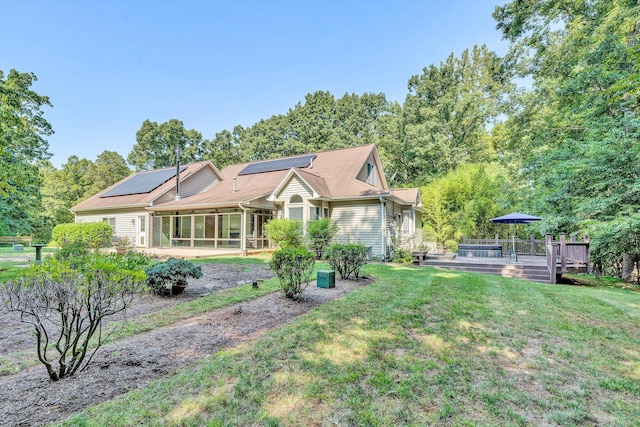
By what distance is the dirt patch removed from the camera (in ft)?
8.14

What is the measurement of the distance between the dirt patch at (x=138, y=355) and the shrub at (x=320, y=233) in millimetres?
6801

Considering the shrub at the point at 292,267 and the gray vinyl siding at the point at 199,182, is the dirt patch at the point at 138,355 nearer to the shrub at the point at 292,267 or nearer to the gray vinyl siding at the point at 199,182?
the shrub at the point at 292,267

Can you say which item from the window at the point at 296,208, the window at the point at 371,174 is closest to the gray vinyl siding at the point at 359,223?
the window at the point at 296,208

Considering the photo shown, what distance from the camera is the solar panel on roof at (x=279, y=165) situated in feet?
66.0

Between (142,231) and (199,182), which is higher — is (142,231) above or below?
below

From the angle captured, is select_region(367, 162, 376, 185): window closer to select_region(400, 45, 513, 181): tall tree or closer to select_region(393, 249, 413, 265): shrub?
select_region(393, 249, 413, 265): shrub

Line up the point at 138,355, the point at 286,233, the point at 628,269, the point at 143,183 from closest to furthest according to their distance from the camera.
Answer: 1. the point at 138,355
2. the point at 628,269
3. the point at 286,233
4. the point at 143,183

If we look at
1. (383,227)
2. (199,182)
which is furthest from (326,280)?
(199,182)

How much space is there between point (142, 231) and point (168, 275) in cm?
1599

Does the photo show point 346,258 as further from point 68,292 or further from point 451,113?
point 451,113

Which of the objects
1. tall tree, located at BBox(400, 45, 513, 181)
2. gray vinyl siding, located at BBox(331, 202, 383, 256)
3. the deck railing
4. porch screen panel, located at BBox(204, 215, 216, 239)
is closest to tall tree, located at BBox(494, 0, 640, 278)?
the deck railing

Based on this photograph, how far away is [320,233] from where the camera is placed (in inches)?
524

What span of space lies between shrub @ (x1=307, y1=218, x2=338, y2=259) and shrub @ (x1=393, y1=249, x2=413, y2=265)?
3.31 meters

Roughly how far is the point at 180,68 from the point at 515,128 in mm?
20152
